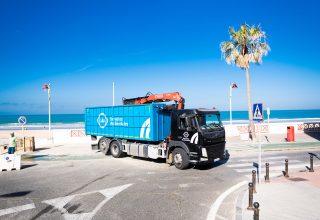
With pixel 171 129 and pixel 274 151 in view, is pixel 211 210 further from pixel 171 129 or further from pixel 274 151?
pixel 274 151

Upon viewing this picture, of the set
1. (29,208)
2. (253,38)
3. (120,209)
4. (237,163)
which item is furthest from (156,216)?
(253,38)

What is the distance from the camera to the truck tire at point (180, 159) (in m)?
13.6

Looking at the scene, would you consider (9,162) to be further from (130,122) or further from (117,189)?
(117,189)

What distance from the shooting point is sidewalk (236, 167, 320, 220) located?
738cm

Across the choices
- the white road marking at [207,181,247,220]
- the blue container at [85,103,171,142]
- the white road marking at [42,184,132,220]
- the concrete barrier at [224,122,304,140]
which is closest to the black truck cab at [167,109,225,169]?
the blue container at [85,103,171,142]

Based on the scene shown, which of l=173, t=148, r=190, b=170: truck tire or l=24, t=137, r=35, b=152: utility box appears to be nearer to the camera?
l=173, t=148, r=190, b=170: truck tire

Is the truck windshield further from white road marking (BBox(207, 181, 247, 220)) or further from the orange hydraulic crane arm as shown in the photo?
white road marking (BBox(207, 181, 247, 220))

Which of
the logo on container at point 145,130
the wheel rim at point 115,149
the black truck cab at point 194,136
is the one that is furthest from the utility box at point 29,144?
the black truck cab at point 194,136

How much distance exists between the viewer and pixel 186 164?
13.6 m

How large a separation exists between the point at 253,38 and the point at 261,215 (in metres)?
19.1

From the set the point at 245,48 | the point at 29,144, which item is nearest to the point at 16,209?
the point at 29,144

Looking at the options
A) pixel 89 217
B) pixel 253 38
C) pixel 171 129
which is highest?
pixel 253 38

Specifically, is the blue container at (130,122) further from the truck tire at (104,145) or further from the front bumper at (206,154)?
the front bumper at (206,154)

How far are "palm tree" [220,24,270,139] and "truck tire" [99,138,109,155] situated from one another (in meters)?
12.8
